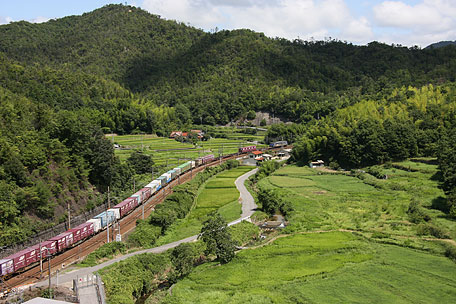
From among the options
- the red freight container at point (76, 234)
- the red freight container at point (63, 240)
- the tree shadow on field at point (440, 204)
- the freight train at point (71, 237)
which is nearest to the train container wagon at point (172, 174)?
the freight train at point (71, 237)

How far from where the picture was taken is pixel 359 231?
4550 centimetres

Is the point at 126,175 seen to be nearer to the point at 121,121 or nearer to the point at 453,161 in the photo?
the point at 453,161

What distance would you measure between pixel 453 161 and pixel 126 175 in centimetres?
4864

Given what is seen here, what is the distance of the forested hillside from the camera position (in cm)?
5753

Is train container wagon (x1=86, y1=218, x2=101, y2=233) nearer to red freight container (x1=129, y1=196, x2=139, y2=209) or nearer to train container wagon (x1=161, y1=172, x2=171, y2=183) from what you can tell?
red freight container (x1=129, y1=196, x2=139, y2=209)

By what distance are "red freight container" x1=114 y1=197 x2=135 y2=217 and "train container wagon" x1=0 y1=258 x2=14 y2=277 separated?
18.0 meters

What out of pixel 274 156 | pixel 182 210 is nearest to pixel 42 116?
pixel 182 210

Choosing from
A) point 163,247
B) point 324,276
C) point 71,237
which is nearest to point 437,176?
point 324,276

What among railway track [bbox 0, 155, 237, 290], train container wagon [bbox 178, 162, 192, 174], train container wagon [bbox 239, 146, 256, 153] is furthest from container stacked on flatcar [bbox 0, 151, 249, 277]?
train container wagon [bbox 239, 146, 256, 153]

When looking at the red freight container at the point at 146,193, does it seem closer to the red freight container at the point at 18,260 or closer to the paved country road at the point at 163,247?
the paved country road at the point at 163,247

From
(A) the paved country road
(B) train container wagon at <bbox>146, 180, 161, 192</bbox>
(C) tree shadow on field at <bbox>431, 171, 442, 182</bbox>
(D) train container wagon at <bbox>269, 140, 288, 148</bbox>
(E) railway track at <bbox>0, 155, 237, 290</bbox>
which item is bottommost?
(E) railway track at <bbox>0, 155, 237, 290</bbox>

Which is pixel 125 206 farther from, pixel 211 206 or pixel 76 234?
pixel 211 206

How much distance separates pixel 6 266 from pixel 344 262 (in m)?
28.1

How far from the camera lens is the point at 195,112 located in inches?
6255
